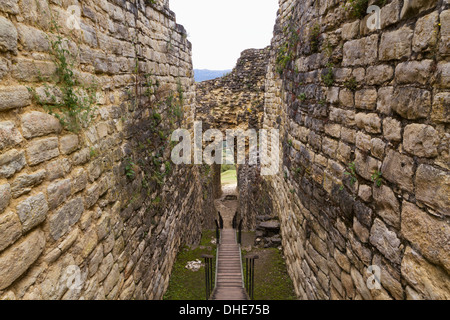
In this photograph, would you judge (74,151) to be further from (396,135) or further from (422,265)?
(422,265)

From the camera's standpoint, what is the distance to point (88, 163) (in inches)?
101

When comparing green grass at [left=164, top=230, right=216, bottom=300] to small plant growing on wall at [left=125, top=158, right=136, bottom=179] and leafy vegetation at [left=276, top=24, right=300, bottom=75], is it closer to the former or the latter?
small plant growing on wall at [left=125, top=158, right=136, bottom=179]

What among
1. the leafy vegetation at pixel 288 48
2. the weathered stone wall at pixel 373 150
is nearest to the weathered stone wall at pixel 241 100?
the leafy vegetation at pixel 288 48

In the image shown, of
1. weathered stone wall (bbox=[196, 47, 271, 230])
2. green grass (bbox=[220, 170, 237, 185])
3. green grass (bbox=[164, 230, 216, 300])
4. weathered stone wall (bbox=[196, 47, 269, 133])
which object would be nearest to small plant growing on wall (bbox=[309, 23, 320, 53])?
green grass (bbox=[164, 230, 216, 300])

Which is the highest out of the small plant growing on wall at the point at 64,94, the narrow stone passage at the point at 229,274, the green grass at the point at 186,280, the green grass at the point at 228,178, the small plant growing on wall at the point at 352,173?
the small plant growing on wall at the point at 64,94

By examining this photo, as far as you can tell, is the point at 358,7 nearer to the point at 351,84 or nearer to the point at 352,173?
the point at 351,84

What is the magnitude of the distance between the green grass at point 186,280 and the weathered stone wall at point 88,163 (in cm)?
22

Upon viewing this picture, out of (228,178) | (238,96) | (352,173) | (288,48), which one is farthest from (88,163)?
(228,178)

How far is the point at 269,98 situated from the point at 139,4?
13.9 ft

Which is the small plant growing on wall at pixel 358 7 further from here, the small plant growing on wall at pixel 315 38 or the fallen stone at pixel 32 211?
the fallen stone at pixel 32 211

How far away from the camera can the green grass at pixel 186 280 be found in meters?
4.81

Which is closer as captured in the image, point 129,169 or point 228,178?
point 129,169

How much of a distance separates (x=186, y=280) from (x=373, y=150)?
426 centimetres

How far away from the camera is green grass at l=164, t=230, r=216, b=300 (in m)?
4.81
